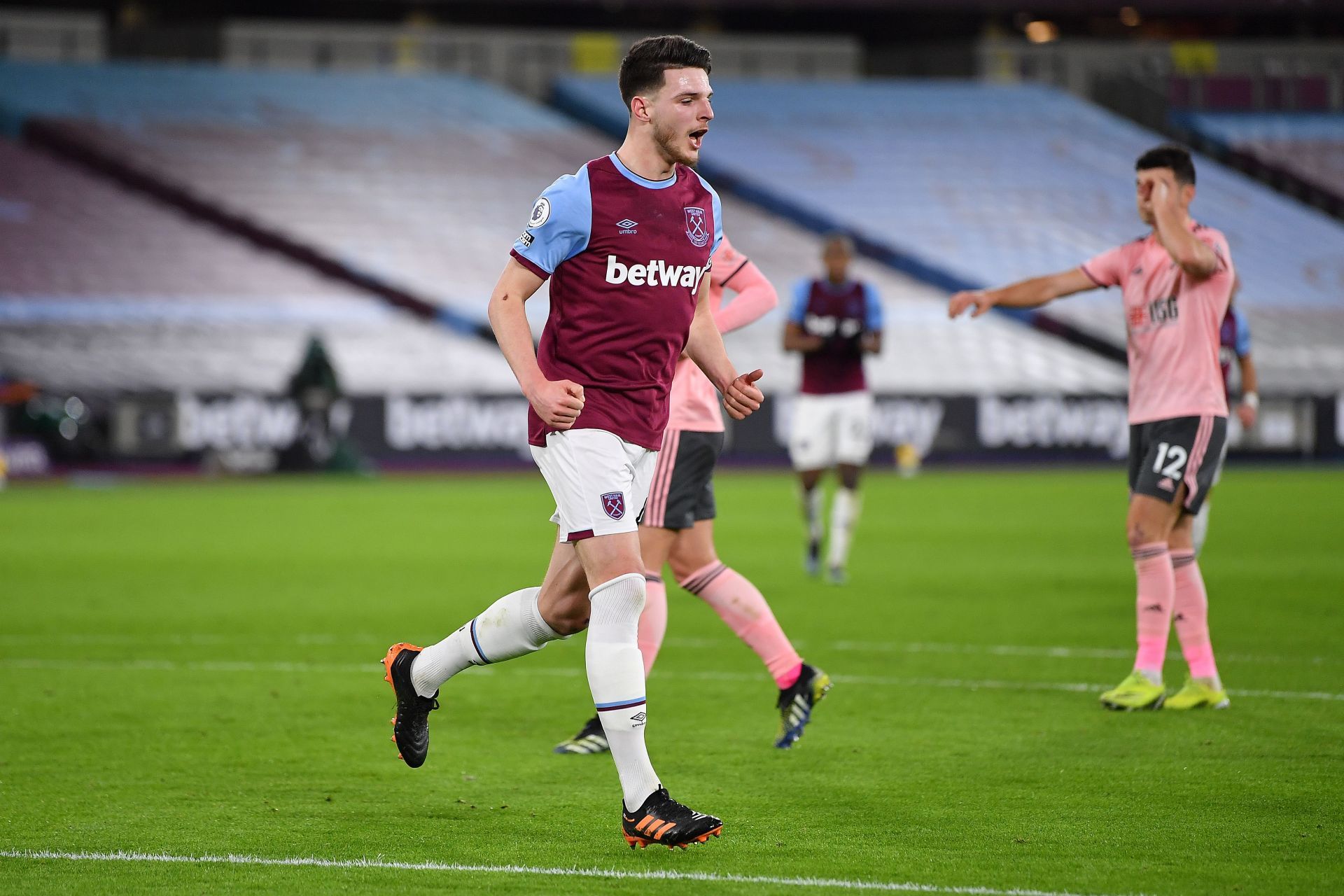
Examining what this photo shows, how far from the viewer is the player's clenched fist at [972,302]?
24.3 ft

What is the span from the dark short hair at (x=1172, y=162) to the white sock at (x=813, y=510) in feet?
20.2

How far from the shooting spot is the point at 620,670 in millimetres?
5078

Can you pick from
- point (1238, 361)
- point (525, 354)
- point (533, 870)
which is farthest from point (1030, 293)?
point (1238, 361)

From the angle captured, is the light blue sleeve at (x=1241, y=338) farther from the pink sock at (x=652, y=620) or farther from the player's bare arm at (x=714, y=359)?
the player's bare arm at (x=714, y=359)

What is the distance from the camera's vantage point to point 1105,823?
5270 millimetres

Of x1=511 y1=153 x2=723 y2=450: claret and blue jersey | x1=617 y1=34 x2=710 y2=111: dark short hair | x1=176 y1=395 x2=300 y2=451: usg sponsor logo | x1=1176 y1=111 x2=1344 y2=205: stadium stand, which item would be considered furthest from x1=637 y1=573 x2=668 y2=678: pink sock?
x1=1176 y1=111 x2=1344 y2=205: stadium stand

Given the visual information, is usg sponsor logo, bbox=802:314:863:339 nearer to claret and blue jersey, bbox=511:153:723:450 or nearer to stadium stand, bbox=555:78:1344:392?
claret and blue jersey, bbox=511:153:723:450

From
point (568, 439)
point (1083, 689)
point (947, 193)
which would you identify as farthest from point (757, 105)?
point (568, 439)

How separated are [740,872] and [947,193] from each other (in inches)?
1417

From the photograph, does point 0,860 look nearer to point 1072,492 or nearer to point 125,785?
point 125,785

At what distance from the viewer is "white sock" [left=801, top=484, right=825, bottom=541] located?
13.3 meters

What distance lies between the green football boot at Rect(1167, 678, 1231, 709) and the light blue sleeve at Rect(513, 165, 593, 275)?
3761 millimetres

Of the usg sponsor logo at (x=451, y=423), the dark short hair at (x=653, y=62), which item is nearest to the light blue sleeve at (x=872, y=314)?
the dark short hair at (x=653, y=62)

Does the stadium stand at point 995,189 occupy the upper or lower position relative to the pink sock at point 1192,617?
upper
